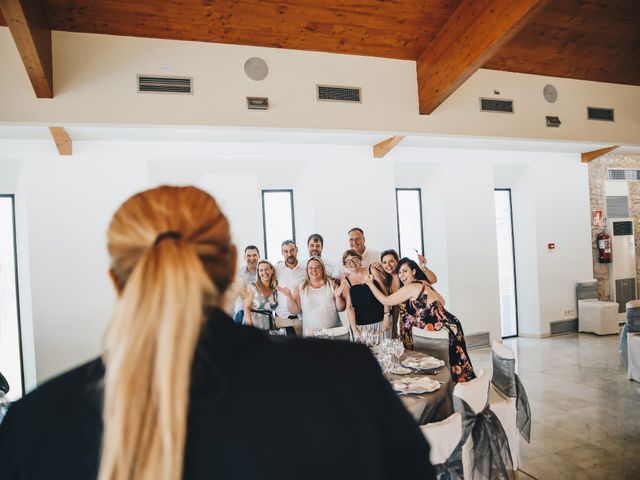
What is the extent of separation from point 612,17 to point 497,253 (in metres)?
3.99

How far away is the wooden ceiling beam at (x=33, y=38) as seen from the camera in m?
2.89

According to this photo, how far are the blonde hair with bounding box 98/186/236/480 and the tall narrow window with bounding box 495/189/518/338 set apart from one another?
811cm

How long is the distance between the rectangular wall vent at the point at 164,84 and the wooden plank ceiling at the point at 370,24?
0.37 meters

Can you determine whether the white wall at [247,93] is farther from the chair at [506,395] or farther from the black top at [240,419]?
the black top at [240,419]

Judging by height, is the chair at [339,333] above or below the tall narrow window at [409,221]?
below

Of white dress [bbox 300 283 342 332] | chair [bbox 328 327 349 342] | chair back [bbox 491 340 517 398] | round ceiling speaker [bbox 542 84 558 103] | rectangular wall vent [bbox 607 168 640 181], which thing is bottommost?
chair back [bbox 491 340 517 398]

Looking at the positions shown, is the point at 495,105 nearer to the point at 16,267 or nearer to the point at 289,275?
the point at 289,275

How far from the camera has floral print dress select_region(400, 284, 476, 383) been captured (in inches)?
136

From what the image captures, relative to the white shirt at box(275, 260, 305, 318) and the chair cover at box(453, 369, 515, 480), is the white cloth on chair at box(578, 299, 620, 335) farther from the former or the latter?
the chair cover at box(453, 369, 515, 480)

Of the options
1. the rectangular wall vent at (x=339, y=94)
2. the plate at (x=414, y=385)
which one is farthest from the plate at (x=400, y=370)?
the rectangular wall vent at (x=339, y=94)

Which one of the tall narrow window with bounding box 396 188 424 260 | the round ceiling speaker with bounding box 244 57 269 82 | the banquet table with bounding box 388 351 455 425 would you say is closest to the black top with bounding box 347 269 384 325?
the banquet table with bounding box 388 351 455 425

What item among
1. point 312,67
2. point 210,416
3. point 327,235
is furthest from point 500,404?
point 327,235

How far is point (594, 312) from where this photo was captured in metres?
7.51

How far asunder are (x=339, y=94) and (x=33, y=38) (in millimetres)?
2544
